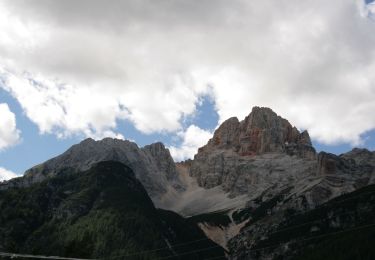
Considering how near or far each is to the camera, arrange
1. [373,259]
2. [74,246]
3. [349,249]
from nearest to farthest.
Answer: [74,246]
[373,259]
[349,249]

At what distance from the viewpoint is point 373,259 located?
567 ft

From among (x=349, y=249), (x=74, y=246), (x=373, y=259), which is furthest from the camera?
(x=349, y=249)

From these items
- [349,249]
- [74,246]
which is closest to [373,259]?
[349,249]

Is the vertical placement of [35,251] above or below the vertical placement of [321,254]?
below

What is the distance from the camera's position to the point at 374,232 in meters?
191

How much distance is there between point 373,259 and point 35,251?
417 ft

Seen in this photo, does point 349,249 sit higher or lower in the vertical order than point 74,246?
higher

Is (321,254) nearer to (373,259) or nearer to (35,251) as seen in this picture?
(373,259)

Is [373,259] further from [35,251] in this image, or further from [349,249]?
[35,251]

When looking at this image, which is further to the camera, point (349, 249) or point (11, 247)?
point (349, 249)

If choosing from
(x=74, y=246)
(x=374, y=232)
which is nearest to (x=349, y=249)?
(x=374, y=232)

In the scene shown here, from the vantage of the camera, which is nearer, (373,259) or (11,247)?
(11,247)

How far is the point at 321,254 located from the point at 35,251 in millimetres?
139867

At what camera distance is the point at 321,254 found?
195 m
